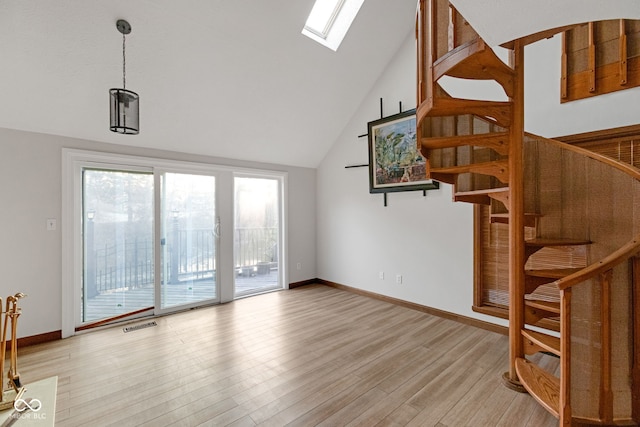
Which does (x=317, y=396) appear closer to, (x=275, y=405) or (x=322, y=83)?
(x=275, y=405)

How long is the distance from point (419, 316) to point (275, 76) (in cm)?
344

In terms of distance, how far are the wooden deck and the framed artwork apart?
2685 millimetres

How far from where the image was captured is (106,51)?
96.0 inches

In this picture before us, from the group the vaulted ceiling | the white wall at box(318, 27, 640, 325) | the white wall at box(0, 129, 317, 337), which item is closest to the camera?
the vaulted ceiling

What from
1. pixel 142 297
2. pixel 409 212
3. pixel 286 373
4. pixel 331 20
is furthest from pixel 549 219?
pixel 142 297

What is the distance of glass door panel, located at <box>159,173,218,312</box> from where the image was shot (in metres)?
3.65

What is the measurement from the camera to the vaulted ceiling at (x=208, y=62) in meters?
2.10

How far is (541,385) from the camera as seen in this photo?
1.68 meters

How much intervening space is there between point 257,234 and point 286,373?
9.47 feet

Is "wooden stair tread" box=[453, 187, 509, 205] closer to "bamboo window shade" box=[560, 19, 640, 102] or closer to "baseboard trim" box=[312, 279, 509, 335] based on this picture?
"bamboo window shade" box=[560, 19, 640, 102]

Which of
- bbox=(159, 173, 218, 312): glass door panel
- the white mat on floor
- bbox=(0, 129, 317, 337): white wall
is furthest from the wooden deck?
the white mat on floor

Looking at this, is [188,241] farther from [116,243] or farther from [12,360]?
[12,360]

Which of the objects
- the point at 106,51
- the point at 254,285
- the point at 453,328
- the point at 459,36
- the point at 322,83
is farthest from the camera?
the point at 254,285

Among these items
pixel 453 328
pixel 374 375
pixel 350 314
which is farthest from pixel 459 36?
pixel 350 314
